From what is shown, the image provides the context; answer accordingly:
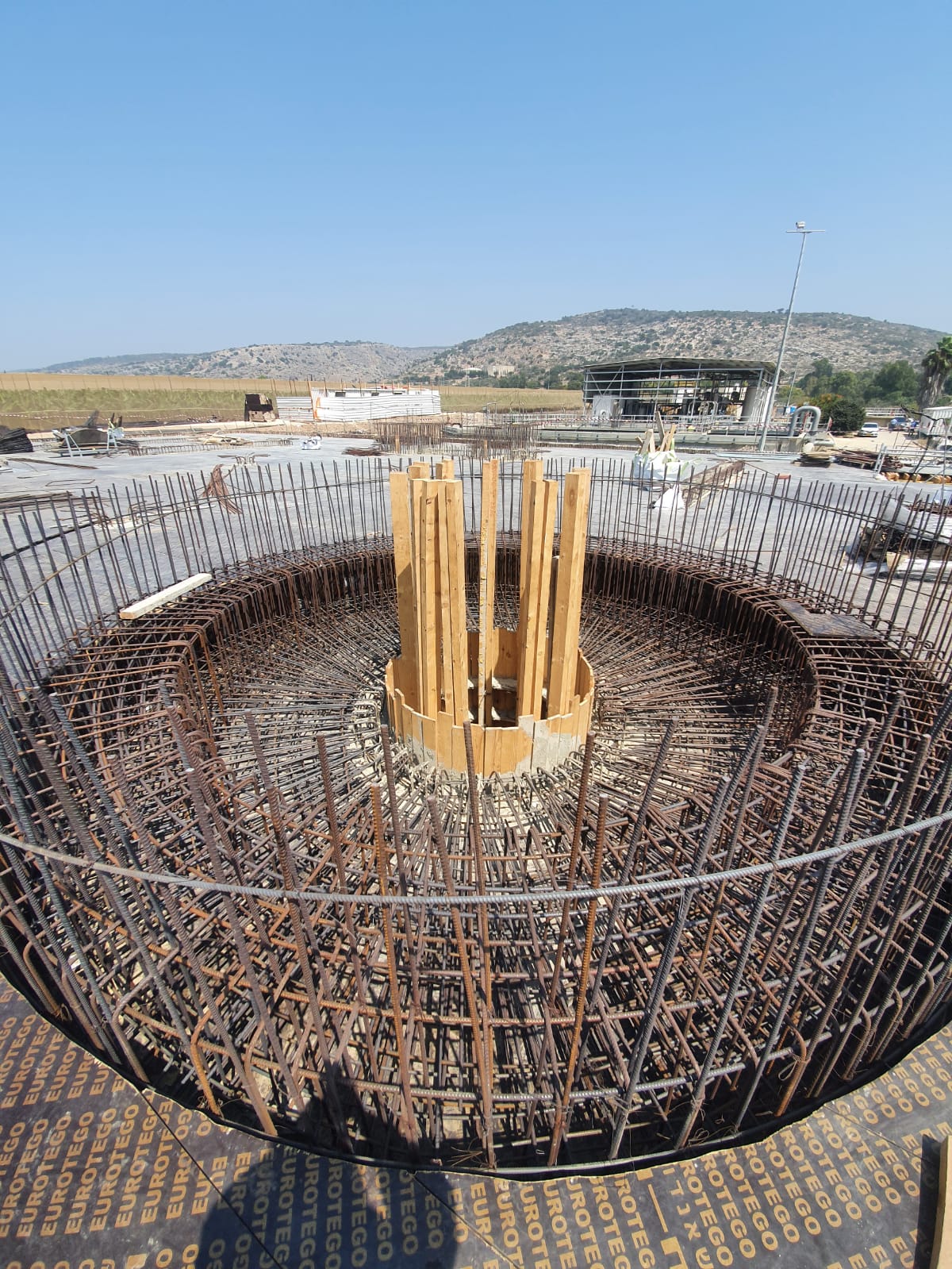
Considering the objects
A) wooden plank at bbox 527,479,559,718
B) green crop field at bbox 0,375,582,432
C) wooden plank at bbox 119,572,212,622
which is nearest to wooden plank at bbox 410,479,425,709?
wooden plank at bbox 527,479,559,718

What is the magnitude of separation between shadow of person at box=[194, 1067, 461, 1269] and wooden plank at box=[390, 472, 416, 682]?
520 centimetres

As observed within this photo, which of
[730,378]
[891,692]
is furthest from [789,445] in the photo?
[891,692]

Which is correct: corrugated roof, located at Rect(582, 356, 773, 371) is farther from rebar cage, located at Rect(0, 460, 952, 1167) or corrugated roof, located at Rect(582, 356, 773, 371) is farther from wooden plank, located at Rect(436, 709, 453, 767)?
wooden plank, located at Rect(436, 709, 453, 767)

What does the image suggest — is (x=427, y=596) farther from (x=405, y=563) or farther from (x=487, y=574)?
(x=487, y=574)

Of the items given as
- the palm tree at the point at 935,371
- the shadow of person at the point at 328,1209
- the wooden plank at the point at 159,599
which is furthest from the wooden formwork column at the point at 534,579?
the palm tree at the point at 935,371

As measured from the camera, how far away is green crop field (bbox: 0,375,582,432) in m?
47.8

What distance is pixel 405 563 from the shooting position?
7680mm

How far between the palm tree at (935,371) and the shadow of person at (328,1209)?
74416 mm

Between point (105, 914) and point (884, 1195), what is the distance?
5325 mm

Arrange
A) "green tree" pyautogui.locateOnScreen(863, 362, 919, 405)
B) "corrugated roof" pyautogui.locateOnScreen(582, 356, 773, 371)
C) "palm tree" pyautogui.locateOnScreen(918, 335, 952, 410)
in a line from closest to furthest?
"corrugated roof" pyautogui.locateOnScreen(582, 356, 773, 371), "palm tree" pyautogui.locateOnScreen(918, 335, 952, 410), "green tree" pyautogui.locateOnScreen(863, 362, 919, 405)

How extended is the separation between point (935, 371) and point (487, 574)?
74.5 meters

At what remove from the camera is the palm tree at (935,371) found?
56.8 meters

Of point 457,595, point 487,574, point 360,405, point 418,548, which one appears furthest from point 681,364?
point 418,548

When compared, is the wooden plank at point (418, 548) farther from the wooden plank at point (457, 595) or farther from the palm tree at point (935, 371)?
the palm tree at point (935, 371)
